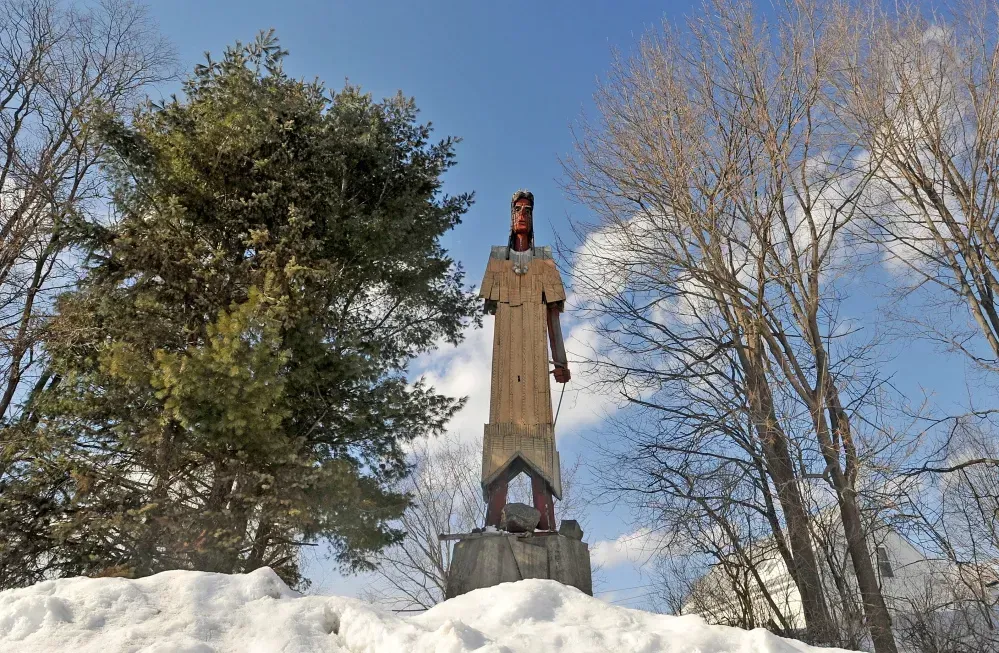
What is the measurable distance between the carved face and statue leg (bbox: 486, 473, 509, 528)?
3070 millimetres

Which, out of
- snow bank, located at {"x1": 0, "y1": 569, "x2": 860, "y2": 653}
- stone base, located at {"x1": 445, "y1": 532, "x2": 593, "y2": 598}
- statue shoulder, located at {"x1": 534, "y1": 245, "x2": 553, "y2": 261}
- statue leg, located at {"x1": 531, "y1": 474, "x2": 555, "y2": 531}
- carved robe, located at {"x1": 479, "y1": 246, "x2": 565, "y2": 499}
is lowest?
snow bank, located at {"x1": 0, "y1": 569, "x2": 860, "y2": 653}

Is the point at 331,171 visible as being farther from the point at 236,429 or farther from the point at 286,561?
the point at 286,561

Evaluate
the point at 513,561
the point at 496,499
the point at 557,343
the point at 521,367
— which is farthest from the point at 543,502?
the point at 557,343

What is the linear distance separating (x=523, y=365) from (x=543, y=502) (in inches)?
58.8

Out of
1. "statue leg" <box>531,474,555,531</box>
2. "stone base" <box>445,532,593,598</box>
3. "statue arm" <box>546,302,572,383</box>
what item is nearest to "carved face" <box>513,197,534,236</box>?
"statue arm" <box>546,302,572,383</box>

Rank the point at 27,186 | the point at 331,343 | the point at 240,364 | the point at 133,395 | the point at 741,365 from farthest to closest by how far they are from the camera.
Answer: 1. the point at 27,186
2. the point at 741,365
3. the point at 331,343
4. the point at 133,395
5. the point at 240,364

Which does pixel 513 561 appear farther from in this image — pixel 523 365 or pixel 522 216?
pixel 522 216

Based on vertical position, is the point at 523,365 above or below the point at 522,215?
below

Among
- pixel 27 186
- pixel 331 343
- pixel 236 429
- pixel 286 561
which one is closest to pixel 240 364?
pixel 236 429

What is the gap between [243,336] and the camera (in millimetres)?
7871

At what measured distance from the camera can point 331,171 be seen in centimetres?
995

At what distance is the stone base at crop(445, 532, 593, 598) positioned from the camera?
619 centimetres

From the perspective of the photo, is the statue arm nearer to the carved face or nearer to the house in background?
the carved face

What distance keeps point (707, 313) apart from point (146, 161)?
7914mm
